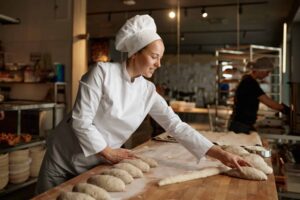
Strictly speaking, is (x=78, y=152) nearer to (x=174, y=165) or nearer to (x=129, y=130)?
(x=129, y=130)

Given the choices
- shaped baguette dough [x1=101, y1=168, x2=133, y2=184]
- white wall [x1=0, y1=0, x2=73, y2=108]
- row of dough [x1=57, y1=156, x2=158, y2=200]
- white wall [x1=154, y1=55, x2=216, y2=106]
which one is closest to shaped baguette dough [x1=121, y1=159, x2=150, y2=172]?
row of dough [x1=57, y1=156, x2=158, y2=200]

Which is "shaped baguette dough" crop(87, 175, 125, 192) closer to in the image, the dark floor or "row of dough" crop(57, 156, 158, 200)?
"row of dough" crop(57, 156, 158, 200)

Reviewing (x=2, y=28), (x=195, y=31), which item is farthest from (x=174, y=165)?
(x=195, y=31)

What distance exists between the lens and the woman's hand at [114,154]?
145cm

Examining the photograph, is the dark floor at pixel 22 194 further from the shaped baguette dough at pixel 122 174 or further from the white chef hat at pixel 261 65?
the white chef hat at pixel 261 65

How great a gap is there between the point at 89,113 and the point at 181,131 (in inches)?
21.2

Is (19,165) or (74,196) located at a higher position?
(74,196)

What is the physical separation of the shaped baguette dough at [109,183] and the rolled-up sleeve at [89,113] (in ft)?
0.66

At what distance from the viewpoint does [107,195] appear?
1.10 meters

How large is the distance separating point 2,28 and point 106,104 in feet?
13.9

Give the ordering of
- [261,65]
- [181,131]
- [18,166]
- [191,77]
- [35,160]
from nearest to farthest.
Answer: [181,131] → [18,166] → [35,160] → [261,65] → [191,77]

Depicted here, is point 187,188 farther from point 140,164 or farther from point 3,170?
point 3,170

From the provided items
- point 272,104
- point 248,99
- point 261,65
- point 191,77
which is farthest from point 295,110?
point 191,77

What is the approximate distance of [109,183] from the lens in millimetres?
1183
